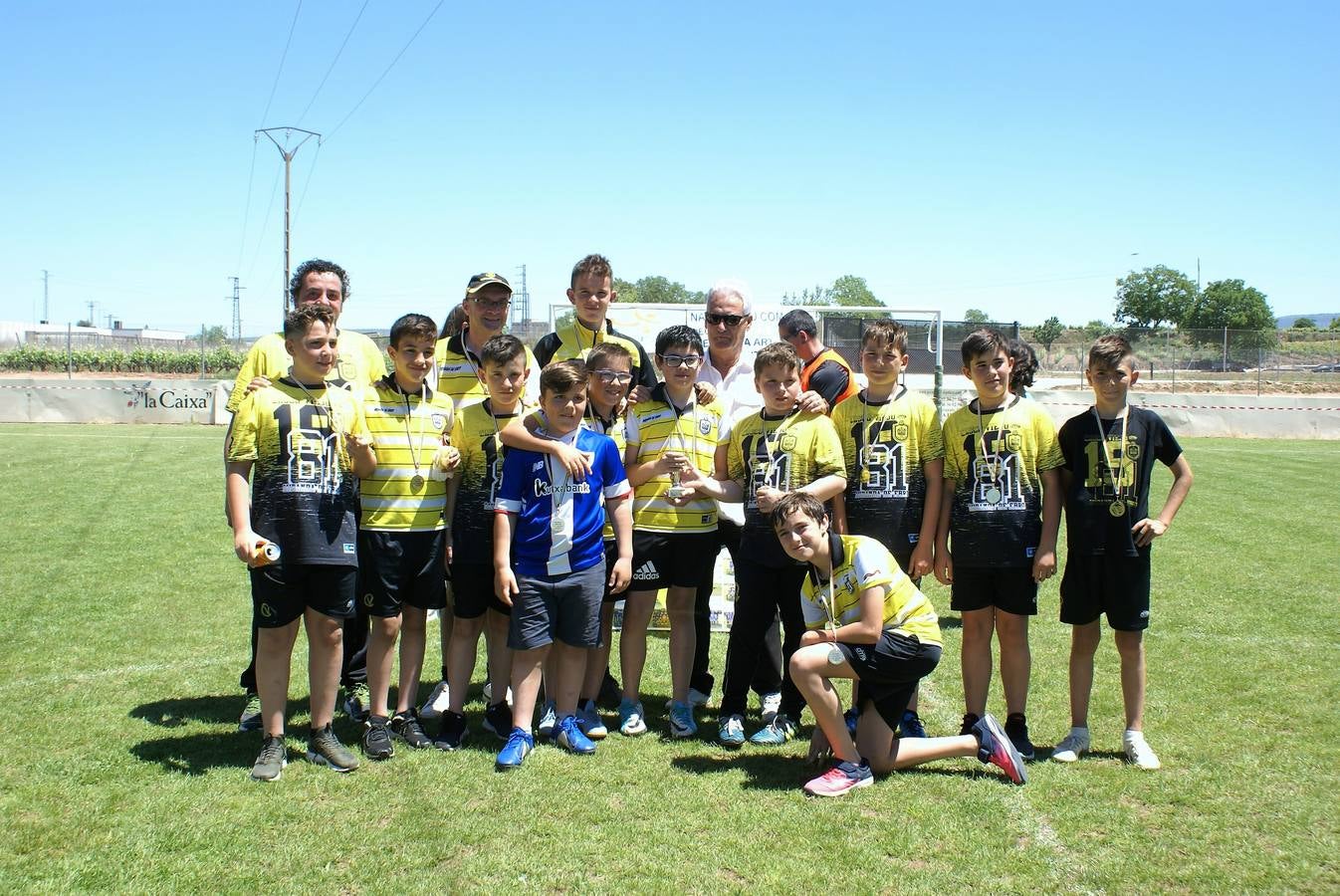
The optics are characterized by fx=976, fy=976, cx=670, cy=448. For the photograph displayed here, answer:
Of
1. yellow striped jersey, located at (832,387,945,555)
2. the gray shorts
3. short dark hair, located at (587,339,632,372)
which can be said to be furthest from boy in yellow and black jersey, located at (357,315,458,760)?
yellow striped jersey, located at (832,387,945,555)

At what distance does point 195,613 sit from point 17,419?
2251 cm

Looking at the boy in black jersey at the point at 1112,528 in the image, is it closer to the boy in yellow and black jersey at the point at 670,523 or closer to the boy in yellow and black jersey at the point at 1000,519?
the boy in yellow and black jersey at the point at 1000,519

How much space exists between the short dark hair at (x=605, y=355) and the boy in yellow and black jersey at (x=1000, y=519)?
1573 millimetres

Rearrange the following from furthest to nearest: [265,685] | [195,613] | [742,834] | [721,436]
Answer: [195,613] < [721,436] < [265,685] < [742,834]

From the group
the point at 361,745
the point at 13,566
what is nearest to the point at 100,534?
the point at 13,566

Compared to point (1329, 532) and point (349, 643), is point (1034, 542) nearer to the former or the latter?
point (349, 643)

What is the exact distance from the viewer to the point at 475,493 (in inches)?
182

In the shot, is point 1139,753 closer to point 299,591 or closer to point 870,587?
point 870,587

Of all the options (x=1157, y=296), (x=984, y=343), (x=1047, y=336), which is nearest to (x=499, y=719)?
(x=984, y=343)

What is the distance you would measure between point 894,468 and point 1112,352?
1084mm

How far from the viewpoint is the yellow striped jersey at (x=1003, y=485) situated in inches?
173

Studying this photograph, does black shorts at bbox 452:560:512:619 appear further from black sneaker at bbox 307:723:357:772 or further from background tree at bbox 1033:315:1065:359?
background tree at bbox 1033:315:1065:359

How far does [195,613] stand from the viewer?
6.93m

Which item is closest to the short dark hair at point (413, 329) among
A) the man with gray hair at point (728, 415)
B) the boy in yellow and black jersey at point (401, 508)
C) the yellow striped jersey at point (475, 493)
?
the boy in yellow and black jersey at point (401, 508)
